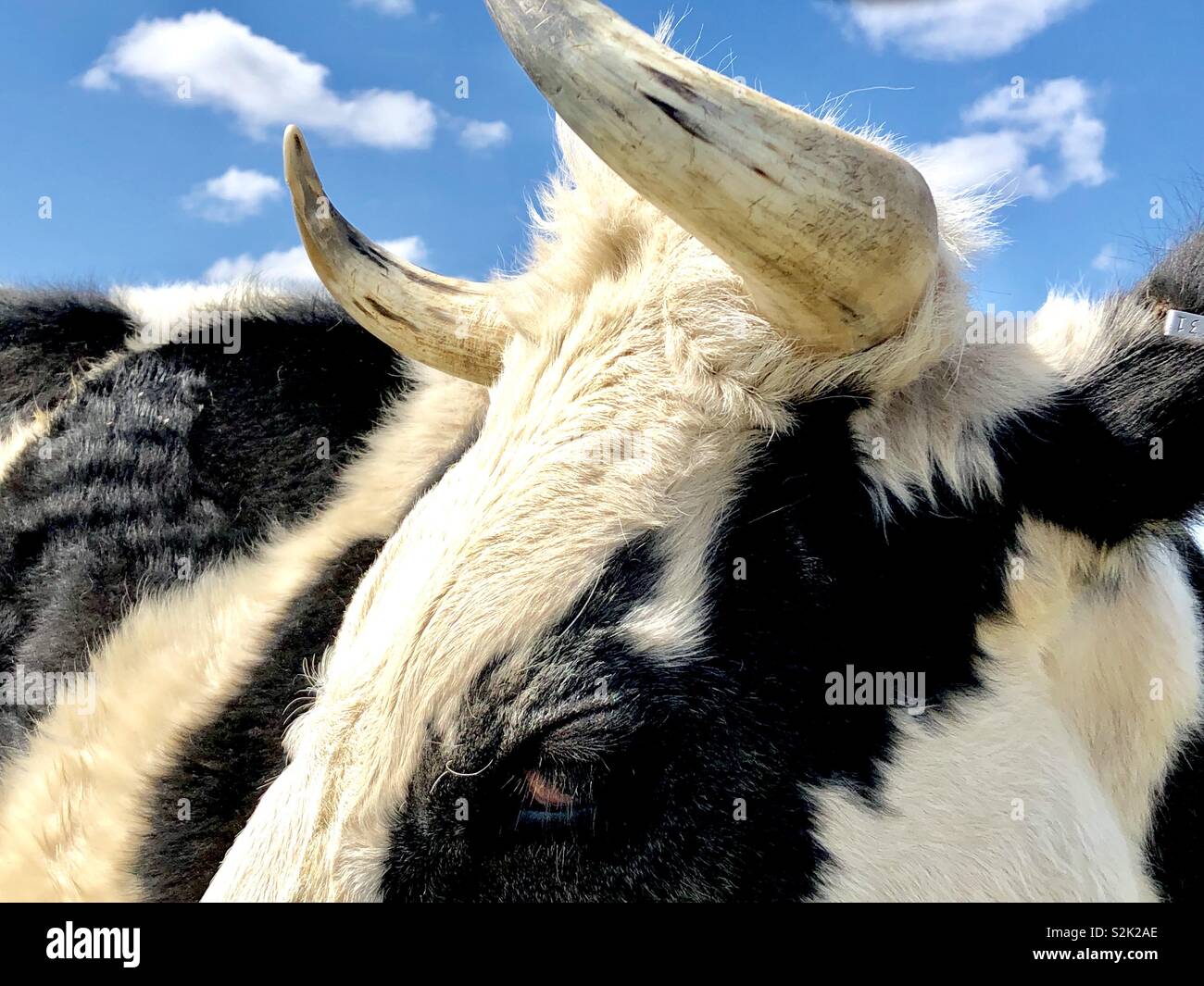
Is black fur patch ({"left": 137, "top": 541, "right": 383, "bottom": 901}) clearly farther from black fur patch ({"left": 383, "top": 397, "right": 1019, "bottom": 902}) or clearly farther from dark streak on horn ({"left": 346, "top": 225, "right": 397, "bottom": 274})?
black fur patch ({"left": 383, "top": 397, "right": 1019, "bottom": 902})

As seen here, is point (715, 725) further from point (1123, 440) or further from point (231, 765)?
point (231, 765)

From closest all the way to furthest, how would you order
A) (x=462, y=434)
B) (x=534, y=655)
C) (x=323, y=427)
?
(x=534, y=655), (x=462, y=434), (x=323, y=427)

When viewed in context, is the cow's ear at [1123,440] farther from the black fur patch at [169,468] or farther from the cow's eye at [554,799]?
the black fur patch at [169,468]

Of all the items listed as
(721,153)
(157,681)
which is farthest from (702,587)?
(157,681)

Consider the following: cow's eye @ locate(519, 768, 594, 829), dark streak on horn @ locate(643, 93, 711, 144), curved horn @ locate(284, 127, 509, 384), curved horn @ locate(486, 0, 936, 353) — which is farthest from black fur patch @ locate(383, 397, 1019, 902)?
curved horn @ locate(284, 127, 509, 384)
